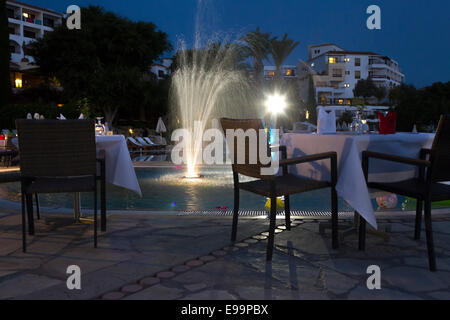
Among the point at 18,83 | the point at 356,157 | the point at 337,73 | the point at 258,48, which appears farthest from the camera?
the point at 337,73

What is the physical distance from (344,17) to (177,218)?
Result: 88156 millimetres

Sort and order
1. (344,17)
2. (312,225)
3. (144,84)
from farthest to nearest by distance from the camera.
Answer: (344,17) < (144,84) < (312,225)

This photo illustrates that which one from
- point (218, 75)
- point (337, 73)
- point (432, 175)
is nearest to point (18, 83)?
point (218, 75)

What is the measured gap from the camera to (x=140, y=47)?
25719 millimetres

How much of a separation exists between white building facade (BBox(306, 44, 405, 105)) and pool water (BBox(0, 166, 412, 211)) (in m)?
52.8

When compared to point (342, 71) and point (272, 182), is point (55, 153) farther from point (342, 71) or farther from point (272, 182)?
point (342, 71)

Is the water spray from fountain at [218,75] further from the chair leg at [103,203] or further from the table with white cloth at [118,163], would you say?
the chair leg at [103,203]

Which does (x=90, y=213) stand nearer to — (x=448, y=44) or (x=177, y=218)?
(x=177, y=218)

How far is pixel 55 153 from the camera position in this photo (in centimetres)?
273

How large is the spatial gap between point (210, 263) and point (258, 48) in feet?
86.0

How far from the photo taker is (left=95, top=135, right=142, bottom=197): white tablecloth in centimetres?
343

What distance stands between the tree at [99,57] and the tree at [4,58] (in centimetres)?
360

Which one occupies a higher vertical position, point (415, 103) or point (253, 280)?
point (415, 103)
